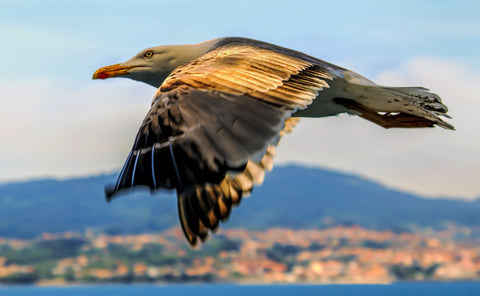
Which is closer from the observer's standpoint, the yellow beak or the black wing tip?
the black wing tip

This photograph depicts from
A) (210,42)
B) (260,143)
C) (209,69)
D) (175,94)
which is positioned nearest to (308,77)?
(209,69)

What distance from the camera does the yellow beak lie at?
28.8 ft

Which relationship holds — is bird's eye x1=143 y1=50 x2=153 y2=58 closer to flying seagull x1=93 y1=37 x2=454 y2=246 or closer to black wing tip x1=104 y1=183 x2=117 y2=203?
flying seagull x1=93 y1=37 x2=454 y2=246

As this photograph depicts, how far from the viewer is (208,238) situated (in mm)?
6066

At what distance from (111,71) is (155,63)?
0.62 metres

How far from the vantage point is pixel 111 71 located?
8891 millimetres

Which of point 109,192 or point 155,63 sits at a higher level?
point 155,63

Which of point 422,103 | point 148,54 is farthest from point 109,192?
point 422,103

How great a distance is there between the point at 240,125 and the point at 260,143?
249mm

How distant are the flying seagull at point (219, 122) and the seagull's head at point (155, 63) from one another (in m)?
0.50

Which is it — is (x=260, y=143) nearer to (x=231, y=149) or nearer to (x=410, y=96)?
(x=231, y=149)

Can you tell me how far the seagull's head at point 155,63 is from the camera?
8.33m

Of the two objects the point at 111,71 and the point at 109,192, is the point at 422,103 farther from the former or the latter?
the point at 109,192

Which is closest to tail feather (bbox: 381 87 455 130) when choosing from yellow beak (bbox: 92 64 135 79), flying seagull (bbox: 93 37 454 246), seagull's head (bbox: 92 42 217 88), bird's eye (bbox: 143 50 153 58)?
flying seagull (bbox: 93 37 454 246)
